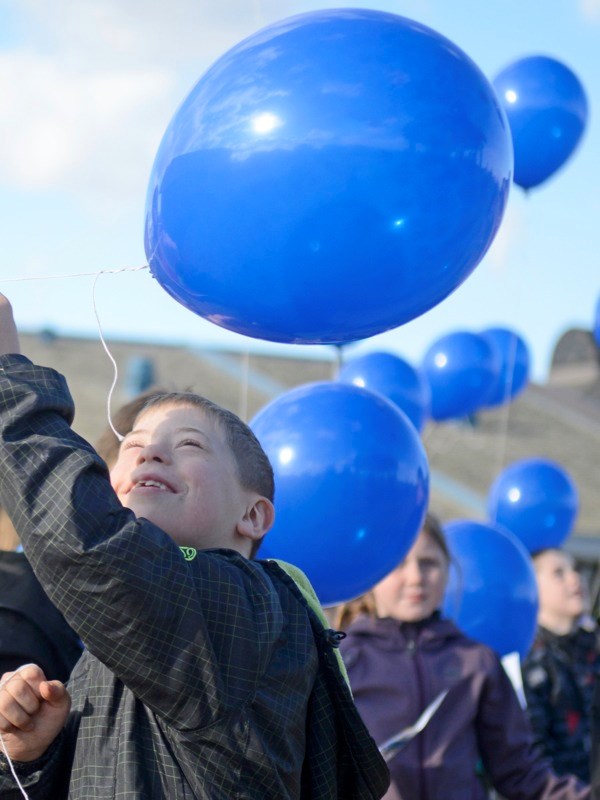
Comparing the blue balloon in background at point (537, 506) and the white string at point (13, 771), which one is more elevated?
the white string at point (13, 771)

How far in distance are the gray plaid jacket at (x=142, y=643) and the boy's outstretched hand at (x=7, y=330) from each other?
0.05 meters

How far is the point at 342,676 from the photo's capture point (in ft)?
5.58

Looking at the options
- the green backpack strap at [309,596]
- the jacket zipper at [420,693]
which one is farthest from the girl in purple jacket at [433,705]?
the green backpack strap at [309,596]

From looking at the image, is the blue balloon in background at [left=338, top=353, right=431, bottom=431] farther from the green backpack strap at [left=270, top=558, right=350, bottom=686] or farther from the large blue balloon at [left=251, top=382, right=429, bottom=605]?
the green backpack strap at [left=270, top=558, right=350, bottom=686]

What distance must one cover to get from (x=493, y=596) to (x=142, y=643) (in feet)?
8.96

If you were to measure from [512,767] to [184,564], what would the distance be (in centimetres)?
196

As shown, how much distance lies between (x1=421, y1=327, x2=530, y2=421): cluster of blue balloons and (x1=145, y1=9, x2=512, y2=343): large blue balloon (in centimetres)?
462

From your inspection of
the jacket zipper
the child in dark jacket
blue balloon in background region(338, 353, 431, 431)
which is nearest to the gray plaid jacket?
the jacket zipper

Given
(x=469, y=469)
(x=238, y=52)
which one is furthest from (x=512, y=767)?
(x=469, y=469)

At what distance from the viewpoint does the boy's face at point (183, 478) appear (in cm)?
166

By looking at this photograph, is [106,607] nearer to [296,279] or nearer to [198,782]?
[198,782]

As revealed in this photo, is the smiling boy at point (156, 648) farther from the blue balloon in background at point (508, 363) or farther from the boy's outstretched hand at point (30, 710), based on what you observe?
the blue balloon in background at point (508, 363)

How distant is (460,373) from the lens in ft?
22.1

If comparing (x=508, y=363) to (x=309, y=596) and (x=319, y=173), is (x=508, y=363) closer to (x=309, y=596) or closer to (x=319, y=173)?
(x=319, y=173)
